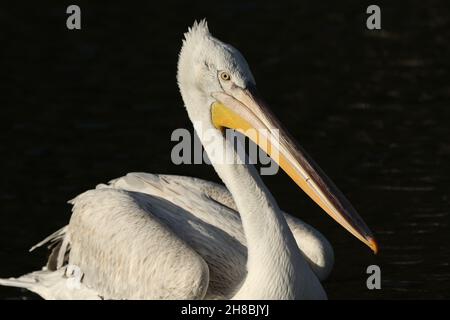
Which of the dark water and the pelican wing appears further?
the dark water

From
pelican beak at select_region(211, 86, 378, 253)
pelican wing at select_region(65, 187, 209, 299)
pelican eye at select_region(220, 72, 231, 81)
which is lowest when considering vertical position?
pelican wing at select_region(65, 187, 209, 299)

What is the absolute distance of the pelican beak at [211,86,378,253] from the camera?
6.29 m

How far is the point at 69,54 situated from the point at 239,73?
246 inches

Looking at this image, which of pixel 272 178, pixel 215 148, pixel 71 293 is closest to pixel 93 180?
pixel 272 178

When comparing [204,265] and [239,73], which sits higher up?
[239,73]

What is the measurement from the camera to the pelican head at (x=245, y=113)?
6.30 meters

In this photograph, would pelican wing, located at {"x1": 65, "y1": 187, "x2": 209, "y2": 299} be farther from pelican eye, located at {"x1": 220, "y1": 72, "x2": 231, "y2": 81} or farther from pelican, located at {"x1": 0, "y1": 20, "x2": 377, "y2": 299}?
pelican eye, located at {"x1": 220, "y1": 72, "x2": 231, "y2": 81}

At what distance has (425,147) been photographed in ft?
32.1

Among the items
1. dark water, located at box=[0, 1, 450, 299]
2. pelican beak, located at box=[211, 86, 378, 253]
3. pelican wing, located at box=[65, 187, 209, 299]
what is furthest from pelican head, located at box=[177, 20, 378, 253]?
dark water, located at box=[0, 1, 450, 299]

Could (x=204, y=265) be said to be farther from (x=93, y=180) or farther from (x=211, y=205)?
(x=93, y=180)

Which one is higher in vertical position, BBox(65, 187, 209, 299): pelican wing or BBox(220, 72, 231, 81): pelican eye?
BBox(220, 72, 231, 81): pelican eye

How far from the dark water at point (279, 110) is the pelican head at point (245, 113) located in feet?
4.37

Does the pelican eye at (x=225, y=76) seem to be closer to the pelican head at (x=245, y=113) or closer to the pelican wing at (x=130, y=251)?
the pelican head at (x=245, y=113)

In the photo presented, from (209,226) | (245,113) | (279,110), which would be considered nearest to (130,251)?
(209,226)
